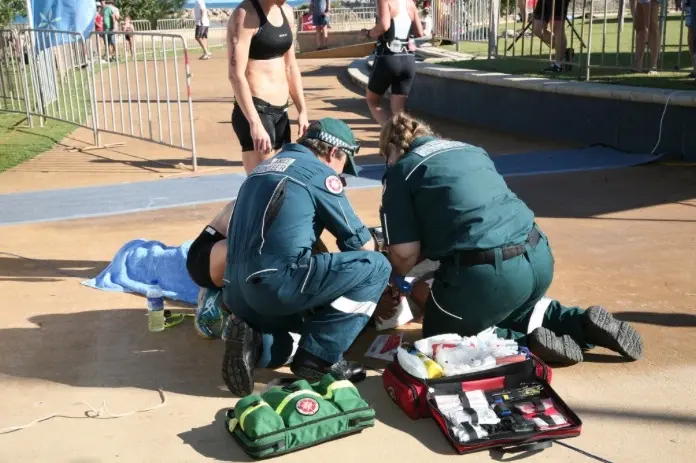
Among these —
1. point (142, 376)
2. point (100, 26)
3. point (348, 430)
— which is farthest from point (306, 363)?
point (100, 26)

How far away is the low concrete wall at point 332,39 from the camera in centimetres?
2657

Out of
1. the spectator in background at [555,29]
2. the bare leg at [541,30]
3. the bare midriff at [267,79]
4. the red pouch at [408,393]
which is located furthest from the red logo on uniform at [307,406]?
the bare leg at [541,30]

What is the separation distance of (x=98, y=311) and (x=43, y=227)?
2313 millimetres

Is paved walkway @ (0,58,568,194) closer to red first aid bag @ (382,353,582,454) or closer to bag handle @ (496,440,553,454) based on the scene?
red first aid bag @ (382,353,582,454)

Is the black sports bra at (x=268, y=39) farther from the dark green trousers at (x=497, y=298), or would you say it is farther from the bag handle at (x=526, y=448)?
the bag handle at (x=526, y=448)

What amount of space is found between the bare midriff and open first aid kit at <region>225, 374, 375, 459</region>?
2471 millimetres

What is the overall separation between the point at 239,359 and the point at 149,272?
188 cm

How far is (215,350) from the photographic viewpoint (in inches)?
181

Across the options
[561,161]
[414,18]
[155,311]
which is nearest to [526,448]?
[155,311]

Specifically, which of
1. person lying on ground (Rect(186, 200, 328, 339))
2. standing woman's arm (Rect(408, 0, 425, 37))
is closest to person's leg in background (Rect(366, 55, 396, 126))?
standing woman's arm (Rect(408, 0, 425, 37))

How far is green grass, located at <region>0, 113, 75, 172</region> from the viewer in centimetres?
1062

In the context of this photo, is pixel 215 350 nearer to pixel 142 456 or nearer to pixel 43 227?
pixel 142 456

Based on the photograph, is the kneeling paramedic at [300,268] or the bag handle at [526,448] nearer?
the bag handle at [526,448]

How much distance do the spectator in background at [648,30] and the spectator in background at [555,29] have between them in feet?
3.00
